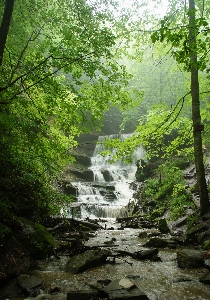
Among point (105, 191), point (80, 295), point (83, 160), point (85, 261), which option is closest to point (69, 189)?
point (105, 191)

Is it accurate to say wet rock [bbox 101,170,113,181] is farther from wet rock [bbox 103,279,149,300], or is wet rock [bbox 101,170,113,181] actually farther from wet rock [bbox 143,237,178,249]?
wet rock [bbox 103,279,149,300]

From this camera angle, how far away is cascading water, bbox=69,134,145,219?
15371 millimetres

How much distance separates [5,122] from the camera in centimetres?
498

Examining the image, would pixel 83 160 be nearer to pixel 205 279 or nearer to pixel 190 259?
pixel 190 259

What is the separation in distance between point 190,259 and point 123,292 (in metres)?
2.62

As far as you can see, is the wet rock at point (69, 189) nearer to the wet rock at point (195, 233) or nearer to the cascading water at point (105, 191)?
the cascading water at point (105, 191)

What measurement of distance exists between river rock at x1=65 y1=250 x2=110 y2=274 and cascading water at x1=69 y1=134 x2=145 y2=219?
3.41 metres

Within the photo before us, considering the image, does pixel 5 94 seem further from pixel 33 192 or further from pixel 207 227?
pixel 207 227

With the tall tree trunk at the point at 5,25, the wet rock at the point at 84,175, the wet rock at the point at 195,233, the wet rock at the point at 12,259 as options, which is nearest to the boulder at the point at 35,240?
the wet rock at the point at 12,259

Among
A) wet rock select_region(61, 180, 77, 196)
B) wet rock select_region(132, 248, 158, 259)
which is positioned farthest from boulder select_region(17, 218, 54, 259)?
wet rock select_region(61, 180, 77, 196)

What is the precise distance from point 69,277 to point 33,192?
2264 millimetres

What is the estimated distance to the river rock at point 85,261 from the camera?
208 inches

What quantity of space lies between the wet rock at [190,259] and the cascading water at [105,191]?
11.3 ft

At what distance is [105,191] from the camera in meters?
19.5
